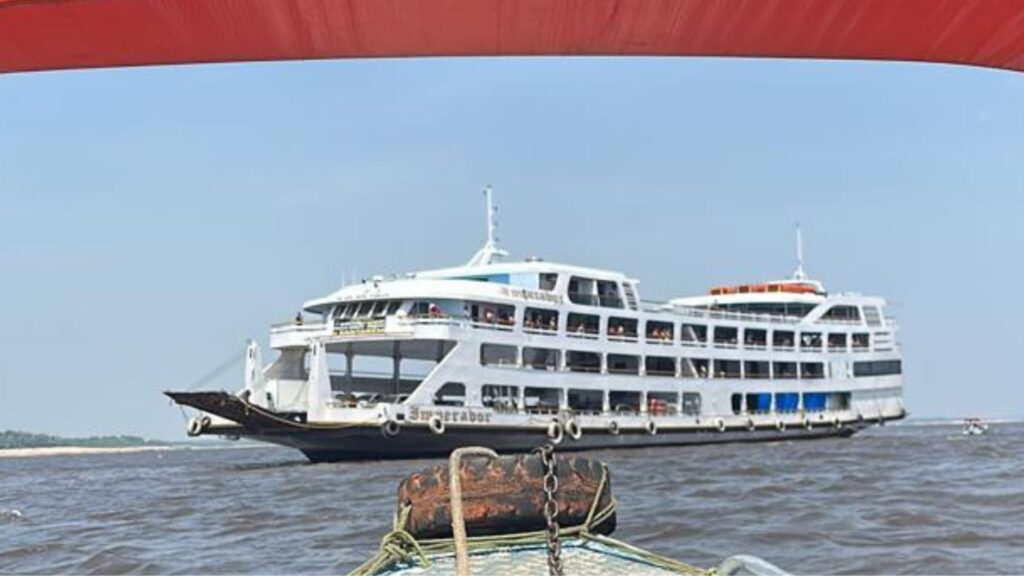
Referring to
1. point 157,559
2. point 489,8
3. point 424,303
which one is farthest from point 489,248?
point 489,8

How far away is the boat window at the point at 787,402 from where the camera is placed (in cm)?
3444

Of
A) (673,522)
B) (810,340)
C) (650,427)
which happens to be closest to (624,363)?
(650,427)

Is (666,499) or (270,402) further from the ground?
(270,402)

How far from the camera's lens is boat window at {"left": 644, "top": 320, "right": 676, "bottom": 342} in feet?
99.1

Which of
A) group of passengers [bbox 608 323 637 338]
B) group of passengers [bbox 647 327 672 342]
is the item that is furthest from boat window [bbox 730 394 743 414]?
group of passengers [bbox 608 323 637 338]

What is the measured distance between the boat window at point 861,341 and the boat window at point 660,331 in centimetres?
1066

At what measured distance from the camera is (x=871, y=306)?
38.8 m

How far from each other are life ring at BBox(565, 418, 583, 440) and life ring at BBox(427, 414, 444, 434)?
4248 millimetres

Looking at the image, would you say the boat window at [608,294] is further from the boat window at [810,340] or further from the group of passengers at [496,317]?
the boat window at [810,340]

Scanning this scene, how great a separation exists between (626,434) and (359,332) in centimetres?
890

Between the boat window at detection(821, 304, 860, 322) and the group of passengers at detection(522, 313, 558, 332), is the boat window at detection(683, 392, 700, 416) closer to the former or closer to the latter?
the group of passengers at detection(522, 313, 558, 332)

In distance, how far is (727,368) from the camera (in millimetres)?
33062

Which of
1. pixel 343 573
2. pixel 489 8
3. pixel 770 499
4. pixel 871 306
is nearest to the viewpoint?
pixel 489 8

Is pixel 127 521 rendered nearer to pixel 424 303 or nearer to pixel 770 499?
pixel 770 499
